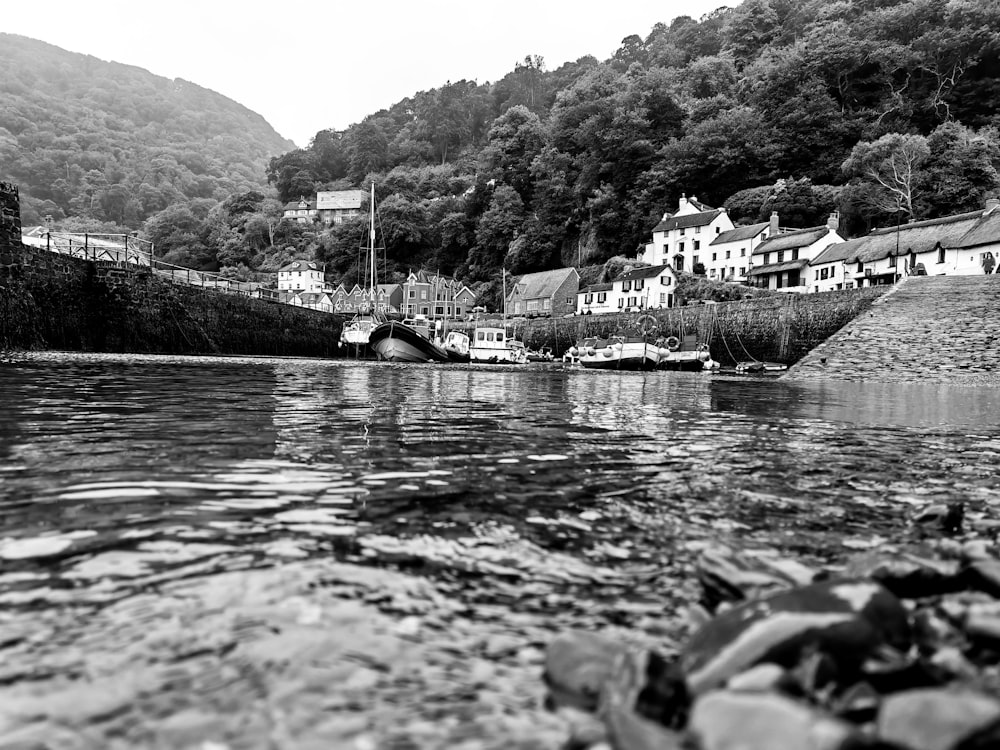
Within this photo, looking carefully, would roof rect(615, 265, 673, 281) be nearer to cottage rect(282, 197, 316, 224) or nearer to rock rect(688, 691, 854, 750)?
rock rect(688, 691, 854, 750)

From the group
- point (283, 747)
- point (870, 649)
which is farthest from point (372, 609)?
point (870, 649)

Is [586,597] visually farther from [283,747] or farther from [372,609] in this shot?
[283,747]

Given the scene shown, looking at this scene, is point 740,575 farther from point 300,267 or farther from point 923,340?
point 300,267

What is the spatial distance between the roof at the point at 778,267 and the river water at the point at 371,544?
58788mm

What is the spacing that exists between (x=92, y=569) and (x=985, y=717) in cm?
370

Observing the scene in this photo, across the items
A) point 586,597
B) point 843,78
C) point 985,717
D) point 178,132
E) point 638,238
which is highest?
point 178,132

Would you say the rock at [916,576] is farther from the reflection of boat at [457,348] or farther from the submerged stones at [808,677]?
the reflection of boat at [457,348]

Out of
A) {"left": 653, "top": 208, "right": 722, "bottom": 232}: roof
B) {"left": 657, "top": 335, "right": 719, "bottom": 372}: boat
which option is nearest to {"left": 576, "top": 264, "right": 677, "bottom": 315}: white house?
{"left": 653, "top": 208, "right": 722, "bottom": 232}: roof

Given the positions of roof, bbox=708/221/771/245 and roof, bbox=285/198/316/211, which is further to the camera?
roof, bbox=285/198/316/211

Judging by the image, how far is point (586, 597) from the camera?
3.04 m

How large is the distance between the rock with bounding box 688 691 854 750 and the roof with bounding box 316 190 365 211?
543ft

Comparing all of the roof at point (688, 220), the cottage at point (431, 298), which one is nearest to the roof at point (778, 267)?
the roof at point (688, 220)

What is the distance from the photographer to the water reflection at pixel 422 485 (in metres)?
3.55

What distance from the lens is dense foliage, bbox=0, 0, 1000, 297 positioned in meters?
71.9
